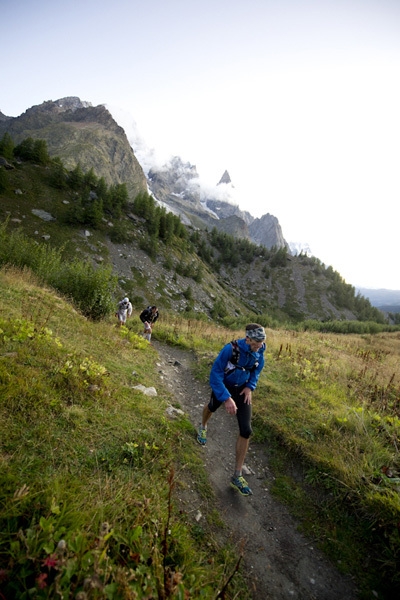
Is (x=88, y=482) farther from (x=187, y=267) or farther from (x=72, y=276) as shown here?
(x=187, y=267)

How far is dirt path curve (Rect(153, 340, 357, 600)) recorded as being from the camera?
3.49m

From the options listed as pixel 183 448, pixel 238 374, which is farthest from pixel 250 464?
pixel 238 374

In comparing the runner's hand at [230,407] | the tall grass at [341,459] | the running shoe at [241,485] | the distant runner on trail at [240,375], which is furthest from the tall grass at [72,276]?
the running shoe at [241,485]

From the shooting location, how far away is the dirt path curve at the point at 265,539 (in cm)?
349

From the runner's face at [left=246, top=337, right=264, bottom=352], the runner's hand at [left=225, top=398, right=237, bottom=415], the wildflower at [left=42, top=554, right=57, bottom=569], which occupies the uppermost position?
the runner's face at [left=246, top=337, right=264, bottom=352]

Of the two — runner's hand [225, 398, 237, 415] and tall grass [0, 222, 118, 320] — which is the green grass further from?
tall grass [0, 222, 118, 320]

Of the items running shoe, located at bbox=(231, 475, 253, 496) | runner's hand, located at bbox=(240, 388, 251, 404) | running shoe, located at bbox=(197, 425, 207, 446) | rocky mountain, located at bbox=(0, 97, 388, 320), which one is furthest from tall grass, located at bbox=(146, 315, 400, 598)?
rocky mountain, located at bbox=(0, 97, 388, 320)

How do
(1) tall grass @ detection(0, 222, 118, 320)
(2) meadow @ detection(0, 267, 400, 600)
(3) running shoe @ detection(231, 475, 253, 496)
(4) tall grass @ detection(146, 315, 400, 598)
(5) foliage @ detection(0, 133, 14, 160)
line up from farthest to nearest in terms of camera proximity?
(5) foliage @ detection(0, 133, 14, 160) < (1) tall grass @ detection(0, 222, 118, 320) < (3) running shoe @ detection(231, 475, 253, 496) < (4) tall grass @ detection(146, 315, 400, 598) < (2) meadow @ detection(0, 267, 400, 600)

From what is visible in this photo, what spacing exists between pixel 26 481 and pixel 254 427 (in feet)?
18.5

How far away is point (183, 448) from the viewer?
529 cm

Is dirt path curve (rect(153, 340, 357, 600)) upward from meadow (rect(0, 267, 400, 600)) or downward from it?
downward

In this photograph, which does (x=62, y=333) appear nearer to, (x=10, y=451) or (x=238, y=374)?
(x=10, y=451)

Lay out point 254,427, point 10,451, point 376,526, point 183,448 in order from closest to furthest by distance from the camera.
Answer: point 10,451
point 376,526
point 183,448
point 254,427

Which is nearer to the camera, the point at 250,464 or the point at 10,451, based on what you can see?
the point at 10,451
